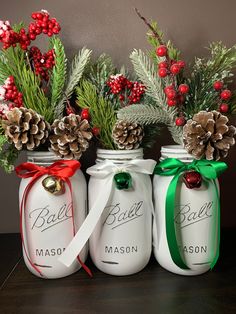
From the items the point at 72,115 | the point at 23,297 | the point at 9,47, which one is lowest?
the point at 23,297

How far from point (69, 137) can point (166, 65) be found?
0.70ft

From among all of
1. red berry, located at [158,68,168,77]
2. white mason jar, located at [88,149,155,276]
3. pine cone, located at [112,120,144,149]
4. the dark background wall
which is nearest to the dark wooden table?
white mason jar, located at [88,149,155,276]

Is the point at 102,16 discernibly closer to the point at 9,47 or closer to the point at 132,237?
the point at 9,47

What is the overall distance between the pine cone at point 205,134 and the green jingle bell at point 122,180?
0.12 meters

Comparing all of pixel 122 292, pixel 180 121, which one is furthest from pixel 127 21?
pixel 122 292

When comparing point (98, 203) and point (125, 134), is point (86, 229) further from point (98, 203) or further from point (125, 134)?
point (125, 134)

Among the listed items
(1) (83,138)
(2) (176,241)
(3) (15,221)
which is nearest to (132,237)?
(2) (176,241)

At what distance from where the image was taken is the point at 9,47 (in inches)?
24.0

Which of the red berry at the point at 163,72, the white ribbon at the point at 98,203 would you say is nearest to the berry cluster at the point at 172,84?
the red berry at the point at 163,72

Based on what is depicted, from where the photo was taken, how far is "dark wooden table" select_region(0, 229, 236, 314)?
519mm

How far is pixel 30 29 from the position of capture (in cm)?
61

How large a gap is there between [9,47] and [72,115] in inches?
7.2

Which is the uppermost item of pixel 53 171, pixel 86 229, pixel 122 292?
pixel 53 171

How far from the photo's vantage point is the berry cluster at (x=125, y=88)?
2.03 ft
